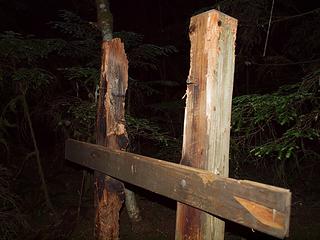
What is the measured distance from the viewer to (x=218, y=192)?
74.7 inches

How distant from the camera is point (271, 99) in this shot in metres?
3.22

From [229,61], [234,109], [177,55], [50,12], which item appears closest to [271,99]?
[234,109]

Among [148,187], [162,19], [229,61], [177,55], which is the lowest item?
[148,187]

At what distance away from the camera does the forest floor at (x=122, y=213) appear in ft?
20.9

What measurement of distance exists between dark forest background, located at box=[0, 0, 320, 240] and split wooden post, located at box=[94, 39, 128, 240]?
3.80 feet

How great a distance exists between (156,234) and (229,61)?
199 inches

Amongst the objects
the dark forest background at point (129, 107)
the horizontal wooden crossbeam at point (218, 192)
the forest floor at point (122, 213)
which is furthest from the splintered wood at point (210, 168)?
the forest floor at point (122, 213)

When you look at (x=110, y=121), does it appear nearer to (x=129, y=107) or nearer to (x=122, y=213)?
(x=129, y=107)

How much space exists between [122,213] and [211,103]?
229 inches

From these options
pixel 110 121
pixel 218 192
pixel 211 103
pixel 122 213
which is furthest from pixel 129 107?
pixel 218 192

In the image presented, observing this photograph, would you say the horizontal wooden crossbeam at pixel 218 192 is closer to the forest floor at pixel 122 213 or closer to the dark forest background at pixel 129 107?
the dark forest background at pixel 129 107

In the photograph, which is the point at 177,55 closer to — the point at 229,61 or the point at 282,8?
the point at 282,8

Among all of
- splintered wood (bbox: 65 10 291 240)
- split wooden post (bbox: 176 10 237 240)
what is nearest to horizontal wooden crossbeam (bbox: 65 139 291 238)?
splintered wood (bbox: 65 10 291 240)

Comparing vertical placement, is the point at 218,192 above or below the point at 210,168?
below
